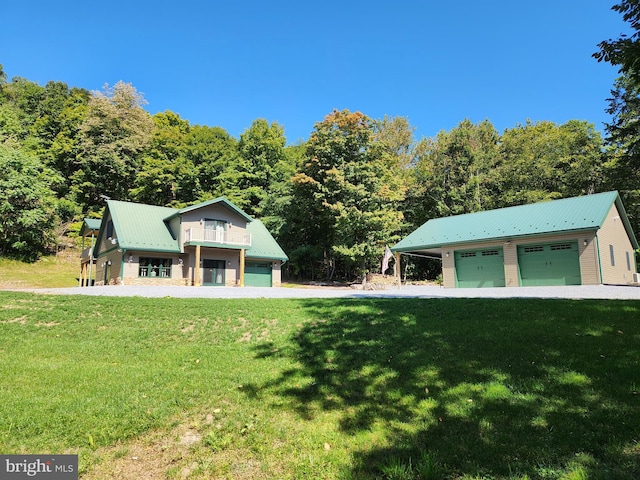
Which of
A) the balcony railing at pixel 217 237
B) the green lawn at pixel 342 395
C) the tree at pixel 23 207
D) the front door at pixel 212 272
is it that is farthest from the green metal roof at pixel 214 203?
the green lawn at pixel 342 395

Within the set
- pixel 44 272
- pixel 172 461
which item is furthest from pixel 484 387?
pixel 44 272

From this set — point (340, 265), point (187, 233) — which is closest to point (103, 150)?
point (187, 233)

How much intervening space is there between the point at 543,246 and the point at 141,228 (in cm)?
2383

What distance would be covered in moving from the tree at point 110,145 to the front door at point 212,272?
1773 centimetres

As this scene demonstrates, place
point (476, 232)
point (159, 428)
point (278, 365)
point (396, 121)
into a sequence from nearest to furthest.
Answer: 1. point (159, 428)
2. point (278, 365)
3. point (476, 232)
4. point (396, 121)

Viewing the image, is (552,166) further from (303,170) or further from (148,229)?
(148,229)

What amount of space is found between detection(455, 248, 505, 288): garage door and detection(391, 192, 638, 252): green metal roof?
104 cm

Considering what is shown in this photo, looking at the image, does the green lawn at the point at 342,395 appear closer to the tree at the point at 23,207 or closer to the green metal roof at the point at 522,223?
the green metal roof at the point at 522,223

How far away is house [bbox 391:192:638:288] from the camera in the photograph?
19.3 m

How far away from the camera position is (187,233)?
81.2 feet

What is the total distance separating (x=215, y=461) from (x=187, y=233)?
2271 centimetres

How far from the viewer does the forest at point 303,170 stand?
2991 cm

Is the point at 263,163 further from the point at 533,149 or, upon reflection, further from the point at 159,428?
the point at 159,428

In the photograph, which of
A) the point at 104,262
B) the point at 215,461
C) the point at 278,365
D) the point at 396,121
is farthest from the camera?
the point at 396,121
